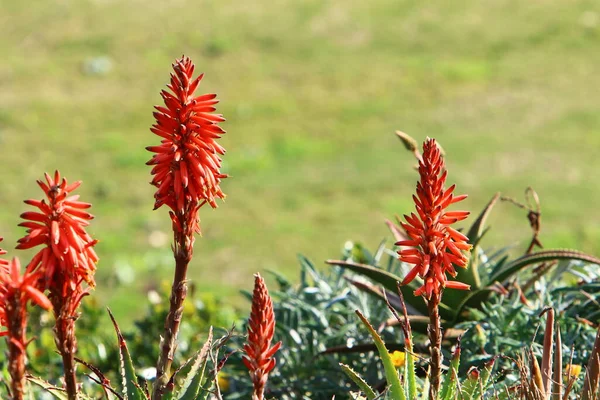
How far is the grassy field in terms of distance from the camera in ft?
33.4

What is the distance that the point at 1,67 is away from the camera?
14.7 meters

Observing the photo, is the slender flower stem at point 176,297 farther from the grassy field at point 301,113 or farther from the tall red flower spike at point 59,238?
the grassy field at point 301,113

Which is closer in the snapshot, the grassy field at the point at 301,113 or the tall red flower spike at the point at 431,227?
the tall red flower spike at the point at 431,227

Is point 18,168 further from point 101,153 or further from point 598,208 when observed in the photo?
point 598,208

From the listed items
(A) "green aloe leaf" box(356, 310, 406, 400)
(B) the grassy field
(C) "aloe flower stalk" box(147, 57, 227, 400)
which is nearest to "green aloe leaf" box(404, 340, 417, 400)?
(A) "green aloe leaf" box(356, 310, 406, 400)

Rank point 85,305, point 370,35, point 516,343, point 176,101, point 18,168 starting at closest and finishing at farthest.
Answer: point 176,101 < point 516,343 < point 85,305 < point 18,168 < point 370,35

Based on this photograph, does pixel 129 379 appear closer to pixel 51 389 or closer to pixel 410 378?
pixel 51 389

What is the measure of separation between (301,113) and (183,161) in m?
11.3

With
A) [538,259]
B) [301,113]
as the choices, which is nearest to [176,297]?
[538,259]

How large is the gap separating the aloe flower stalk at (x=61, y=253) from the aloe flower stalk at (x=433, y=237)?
752 millimetres

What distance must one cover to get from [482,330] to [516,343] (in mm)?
142

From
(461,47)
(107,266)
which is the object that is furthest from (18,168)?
(461,47)

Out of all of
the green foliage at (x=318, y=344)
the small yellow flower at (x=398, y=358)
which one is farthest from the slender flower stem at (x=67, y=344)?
the small yellow flower at (x=398, y=358)

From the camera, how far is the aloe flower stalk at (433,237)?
2035mm
